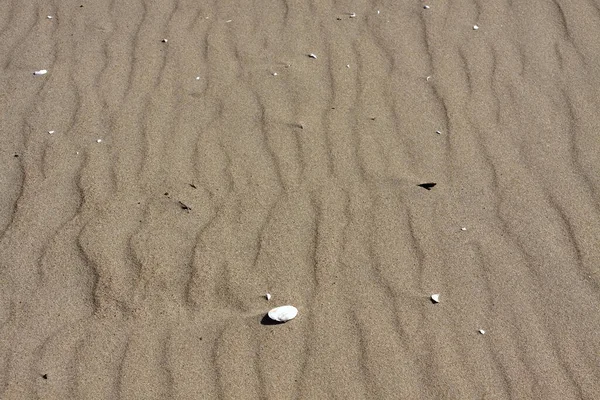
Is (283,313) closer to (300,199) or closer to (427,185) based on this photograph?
(300,199)

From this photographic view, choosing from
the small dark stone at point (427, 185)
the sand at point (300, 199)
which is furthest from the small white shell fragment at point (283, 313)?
the small dark stone at point (427, 185)

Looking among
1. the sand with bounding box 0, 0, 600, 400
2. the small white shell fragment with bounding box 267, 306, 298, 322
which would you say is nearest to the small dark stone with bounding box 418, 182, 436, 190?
the sand with bounding box 0, 0, 600, 400

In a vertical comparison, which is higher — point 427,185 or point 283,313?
point 427,185

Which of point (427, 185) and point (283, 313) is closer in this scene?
point (283, 313)

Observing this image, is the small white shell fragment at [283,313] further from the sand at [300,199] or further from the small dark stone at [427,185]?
the small dark stone at [427,185]

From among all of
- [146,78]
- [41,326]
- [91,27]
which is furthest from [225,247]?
[91,27]

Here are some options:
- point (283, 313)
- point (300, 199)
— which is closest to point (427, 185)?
point (300, 199)

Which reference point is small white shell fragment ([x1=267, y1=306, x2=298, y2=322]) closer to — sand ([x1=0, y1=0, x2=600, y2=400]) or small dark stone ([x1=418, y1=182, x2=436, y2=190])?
sand ([x1=0, y1=0, x2=600, y2=400])

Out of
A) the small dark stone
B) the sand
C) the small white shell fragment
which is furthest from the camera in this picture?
the small dark stone
